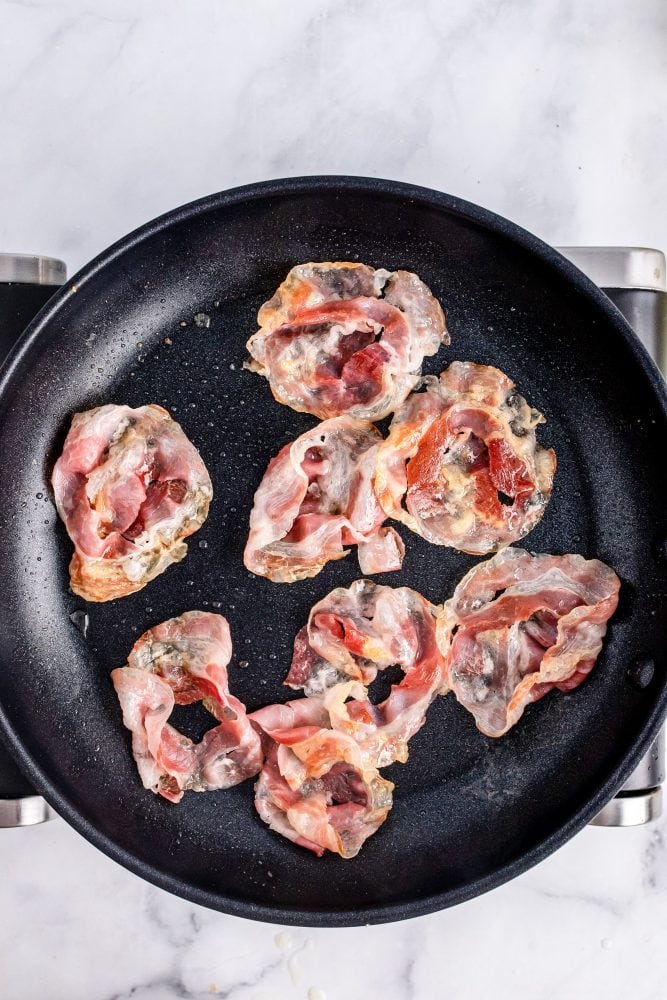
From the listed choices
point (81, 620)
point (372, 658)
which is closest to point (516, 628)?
point (372, 658)

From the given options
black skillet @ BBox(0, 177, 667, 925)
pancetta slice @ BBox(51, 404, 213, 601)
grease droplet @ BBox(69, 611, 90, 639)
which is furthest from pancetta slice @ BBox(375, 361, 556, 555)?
grease droplet @ BBox(69, 611, 90, 639)

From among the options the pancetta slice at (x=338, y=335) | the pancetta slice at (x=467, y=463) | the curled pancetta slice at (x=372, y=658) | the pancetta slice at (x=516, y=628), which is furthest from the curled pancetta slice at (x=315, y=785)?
the pancetta slice at (x=338, y=335)

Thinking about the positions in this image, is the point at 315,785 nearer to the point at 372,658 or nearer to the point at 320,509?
the point at 372,658

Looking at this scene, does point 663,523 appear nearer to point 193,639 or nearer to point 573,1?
point 193,639

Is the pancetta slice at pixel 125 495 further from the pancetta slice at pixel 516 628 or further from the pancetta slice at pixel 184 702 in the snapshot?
the pancetta slice at pixel 516 628

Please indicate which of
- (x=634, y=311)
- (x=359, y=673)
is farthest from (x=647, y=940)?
(x=634, y=311)

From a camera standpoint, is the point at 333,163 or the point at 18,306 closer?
the point at 18,306
